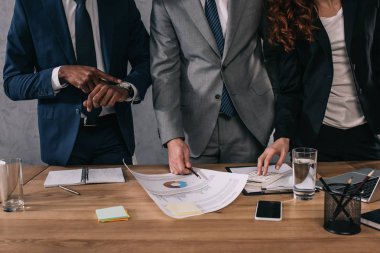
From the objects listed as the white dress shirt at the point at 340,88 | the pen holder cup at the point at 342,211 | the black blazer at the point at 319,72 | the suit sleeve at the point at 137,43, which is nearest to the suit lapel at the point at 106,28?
the suit sleeve at the point at 137,43

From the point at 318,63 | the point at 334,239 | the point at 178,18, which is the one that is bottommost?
the point at 334,239

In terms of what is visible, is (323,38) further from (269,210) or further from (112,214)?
(112,214)

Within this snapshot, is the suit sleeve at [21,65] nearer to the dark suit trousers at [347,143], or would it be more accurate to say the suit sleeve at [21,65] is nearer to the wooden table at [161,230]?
the wooden table at [161,230]

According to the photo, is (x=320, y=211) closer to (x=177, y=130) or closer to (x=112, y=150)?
(x=177, y=130)

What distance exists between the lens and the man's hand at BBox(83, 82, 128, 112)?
5.73ft

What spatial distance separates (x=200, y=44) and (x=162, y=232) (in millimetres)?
961

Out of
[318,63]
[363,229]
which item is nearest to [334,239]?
[363,229]

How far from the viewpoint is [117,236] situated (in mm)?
1162

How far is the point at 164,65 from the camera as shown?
1.95 metres

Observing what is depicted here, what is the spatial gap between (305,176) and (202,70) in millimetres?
727

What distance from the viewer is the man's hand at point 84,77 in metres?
1.83

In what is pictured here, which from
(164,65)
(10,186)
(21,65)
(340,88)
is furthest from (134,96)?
(340,88)

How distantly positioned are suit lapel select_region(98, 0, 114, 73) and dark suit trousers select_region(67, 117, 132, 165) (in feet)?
0.91

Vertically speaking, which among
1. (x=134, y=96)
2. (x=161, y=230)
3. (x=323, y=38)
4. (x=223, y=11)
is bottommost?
(x=161, y=230)
